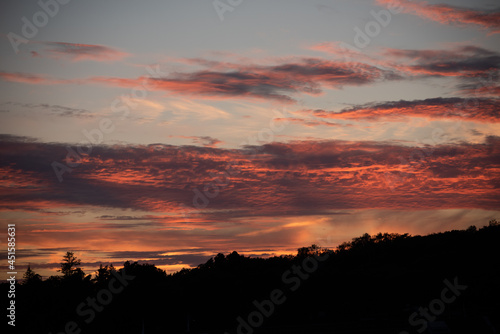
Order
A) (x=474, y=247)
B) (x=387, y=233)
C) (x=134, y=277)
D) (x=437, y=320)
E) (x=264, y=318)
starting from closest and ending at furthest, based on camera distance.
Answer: (x=437, y=320), (x=264, y=318), (x=134, y=277), (x=474, y=247), (x=387, y=233)

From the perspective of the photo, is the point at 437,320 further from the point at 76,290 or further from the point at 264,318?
the point at 76,290

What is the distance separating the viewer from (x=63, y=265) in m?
140

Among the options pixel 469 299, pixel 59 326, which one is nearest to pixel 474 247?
pixel 469 299

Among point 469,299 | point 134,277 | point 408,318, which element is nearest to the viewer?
point 408,318

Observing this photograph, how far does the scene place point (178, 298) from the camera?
7131 centimetres

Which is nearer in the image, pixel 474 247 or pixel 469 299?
pixel 469 299

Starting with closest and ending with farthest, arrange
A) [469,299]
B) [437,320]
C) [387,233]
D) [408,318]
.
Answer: [437,320] → [408,318] → [469,299] → [387,233]

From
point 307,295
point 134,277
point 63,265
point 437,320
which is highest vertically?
point 63,265

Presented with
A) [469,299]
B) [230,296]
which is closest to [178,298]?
[230,296]

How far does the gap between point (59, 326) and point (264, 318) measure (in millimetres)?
25644

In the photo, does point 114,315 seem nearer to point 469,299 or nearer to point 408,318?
point 408,318

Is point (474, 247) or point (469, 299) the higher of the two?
point (474, 247)

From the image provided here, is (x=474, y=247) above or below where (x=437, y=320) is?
above

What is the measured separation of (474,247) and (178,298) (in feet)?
163
